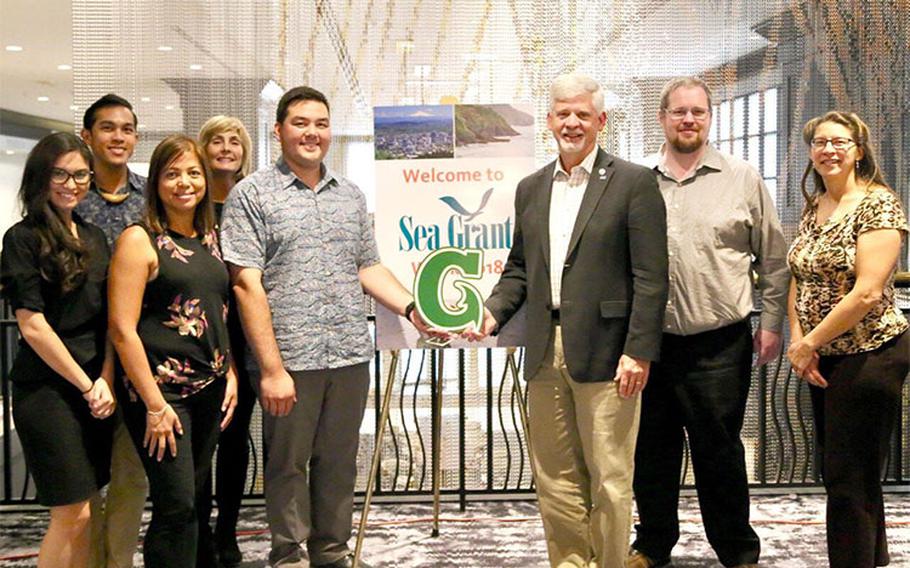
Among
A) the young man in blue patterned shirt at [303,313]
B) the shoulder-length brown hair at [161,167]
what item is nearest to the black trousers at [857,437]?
the young man in blue patterned shirt at [303,313]

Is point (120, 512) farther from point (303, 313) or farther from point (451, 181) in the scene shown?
point (451, 181)

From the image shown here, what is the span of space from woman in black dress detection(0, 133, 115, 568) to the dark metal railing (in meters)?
1.76

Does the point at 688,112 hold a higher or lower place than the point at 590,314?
higher

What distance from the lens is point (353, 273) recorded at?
3170 millimetres

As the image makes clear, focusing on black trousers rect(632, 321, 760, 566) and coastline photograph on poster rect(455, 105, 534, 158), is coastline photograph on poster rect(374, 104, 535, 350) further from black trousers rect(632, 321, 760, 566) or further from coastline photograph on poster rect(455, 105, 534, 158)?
black trousers rect(632, 321, 760, 566)

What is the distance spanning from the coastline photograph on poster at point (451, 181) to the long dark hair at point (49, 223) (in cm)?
126

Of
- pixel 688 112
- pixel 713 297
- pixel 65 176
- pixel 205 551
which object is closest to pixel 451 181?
pixel 688 112

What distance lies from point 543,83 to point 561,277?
5.35 feet

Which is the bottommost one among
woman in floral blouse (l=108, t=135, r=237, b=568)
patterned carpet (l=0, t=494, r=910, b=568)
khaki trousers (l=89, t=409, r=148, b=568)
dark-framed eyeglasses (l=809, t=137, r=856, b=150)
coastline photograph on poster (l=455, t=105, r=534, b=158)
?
patterned carpet (l=0, t=494, r=910, b=568)

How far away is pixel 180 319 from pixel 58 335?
0.34 metres

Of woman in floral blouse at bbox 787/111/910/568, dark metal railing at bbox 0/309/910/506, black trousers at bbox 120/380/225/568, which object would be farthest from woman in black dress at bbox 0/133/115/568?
woman in floral blouse at bbox 787/111/910/568

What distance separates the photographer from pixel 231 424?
3365 millimetres

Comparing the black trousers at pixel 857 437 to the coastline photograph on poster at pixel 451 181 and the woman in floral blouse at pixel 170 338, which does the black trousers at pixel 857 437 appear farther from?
the woman in floral blouse at pixel 170 338

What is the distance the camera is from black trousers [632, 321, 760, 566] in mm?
3139
